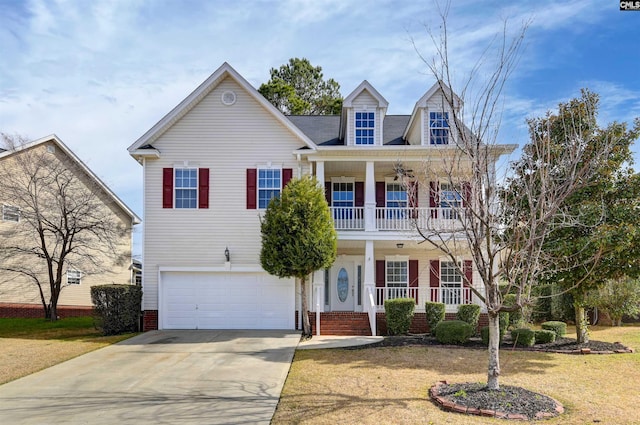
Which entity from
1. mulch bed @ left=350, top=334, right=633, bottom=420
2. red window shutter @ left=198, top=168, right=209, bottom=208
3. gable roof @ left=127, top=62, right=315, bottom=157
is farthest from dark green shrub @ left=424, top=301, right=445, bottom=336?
red window shutter @ left=198, top=168, right=209, bottom=208

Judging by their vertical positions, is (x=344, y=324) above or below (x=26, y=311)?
above

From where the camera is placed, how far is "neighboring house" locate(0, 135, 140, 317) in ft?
73.0

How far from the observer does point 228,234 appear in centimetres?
1878

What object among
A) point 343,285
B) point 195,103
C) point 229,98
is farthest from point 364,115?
point 343,285

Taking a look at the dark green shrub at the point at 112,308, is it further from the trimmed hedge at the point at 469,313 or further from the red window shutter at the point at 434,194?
the trimmed hedge at the point at 469,313

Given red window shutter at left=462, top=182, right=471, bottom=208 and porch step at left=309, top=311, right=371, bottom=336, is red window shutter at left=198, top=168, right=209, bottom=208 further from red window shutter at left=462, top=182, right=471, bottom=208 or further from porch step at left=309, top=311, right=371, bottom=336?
red window shutter at left=462, top=182, right=471, bottom=208

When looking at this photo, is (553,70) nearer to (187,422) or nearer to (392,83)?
(392,83)

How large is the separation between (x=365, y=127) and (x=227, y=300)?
7.60 meters

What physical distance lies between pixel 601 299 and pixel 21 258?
22.1m

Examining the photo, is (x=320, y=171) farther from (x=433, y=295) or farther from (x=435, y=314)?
(x=435, y=314)

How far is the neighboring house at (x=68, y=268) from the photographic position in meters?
22.2

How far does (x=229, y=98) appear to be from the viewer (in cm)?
1908

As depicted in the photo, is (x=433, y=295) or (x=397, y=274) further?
(x=397, y=274)

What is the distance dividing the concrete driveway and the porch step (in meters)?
2.57
